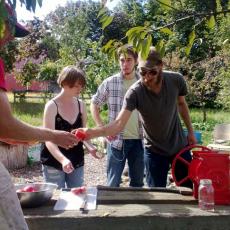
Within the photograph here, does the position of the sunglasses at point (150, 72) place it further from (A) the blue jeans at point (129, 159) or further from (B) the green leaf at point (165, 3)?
(B) the green leaf at point (165, 3)

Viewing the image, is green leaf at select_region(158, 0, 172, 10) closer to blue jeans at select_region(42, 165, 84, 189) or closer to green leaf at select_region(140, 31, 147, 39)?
green leaf at select_region(140, 31, 147, 39)

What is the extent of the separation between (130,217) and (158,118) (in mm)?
1204

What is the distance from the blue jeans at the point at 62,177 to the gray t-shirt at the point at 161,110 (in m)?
0.61

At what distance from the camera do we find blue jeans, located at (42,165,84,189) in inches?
141

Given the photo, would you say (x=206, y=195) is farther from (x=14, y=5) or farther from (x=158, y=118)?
(x=14, y=5)

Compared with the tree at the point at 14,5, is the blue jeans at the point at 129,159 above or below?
below

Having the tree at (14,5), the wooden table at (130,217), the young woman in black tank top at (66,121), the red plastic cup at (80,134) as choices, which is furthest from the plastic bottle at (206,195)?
the tree at (14,5)

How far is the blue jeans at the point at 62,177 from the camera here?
141 inches

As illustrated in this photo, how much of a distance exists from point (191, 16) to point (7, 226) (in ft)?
4.27

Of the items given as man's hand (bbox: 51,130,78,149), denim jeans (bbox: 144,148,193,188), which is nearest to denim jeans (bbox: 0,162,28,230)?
man's hand (bbox: 51,130,78,149)

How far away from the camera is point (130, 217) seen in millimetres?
2516

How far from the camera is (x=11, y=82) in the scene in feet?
105

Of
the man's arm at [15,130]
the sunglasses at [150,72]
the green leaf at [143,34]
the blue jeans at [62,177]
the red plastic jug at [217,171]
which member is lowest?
the blue jeans at [62,177]

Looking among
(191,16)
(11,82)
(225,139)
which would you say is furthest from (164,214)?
(11,82)
